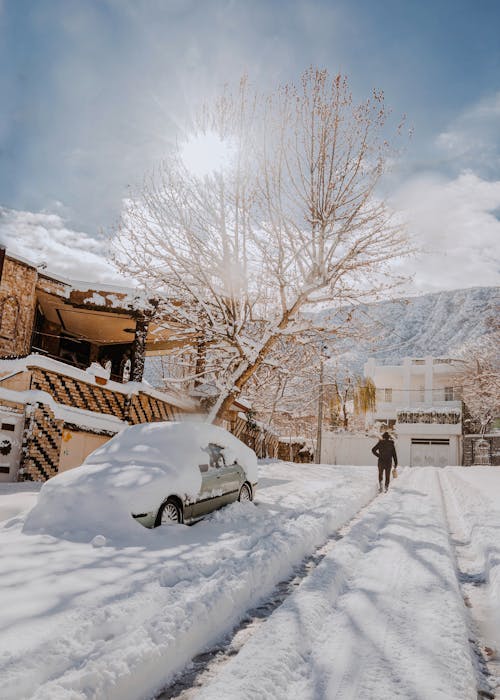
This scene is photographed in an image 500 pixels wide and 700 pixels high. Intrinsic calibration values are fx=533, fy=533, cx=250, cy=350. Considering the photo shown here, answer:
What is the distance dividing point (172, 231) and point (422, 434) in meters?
46.9

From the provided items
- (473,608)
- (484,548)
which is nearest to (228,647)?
(473,608)

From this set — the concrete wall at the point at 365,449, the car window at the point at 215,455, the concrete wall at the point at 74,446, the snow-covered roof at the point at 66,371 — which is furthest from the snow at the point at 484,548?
the concrete wall at the point at 365,449

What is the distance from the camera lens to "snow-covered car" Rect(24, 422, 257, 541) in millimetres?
7016

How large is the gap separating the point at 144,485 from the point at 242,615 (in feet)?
10.4

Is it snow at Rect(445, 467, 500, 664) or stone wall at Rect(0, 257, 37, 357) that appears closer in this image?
snow at Rect(445, 467, 500, 664)

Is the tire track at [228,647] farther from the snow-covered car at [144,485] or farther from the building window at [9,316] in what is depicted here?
the building window at [9,316]

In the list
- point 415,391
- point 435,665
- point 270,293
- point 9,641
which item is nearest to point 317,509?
point 435,665

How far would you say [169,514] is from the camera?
770 centimetres

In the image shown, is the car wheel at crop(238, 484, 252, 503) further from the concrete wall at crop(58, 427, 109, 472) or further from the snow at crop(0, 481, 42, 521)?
the concrete wall at crop(58, 427, 109, 472)

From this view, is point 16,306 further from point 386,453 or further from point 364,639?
point 364,639

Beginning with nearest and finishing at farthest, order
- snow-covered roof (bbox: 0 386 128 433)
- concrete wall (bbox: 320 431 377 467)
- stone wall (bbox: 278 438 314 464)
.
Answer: snow-covered roof (bbox: 0 386 128 433), stone wall (bbox: 278 438 314 464), concrete wall (bbox: 320 431 377 467)

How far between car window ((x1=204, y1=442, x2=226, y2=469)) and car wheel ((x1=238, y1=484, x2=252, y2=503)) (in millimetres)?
975

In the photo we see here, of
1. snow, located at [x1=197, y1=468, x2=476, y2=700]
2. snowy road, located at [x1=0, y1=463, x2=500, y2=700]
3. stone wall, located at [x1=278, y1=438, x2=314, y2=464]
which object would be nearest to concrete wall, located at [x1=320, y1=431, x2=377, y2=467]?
stone wall, located at [x1=278, y1=438, x2=314, y2=464]

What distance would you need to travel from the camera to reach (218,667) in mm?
3543
